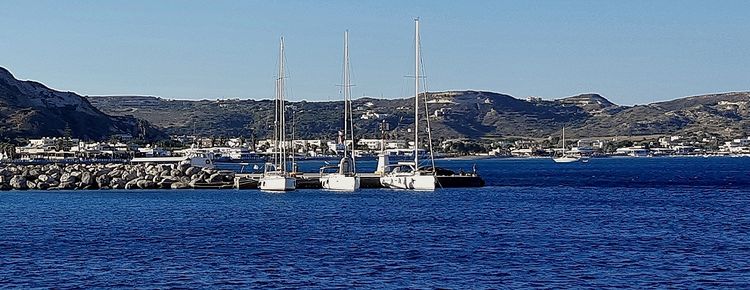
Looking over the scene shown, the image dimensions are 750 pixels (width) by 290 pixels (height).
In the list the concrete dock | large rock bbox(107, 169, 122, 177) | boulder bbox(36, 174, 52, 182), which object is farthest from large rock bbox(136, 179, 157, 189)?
boulder bbox(36, 174, 52, 182)

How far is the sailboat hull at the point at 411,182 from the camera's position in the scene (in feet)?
241

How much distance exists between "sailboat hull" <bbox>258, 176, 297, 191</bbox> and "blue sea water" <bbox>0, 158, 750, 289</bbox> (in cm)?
737

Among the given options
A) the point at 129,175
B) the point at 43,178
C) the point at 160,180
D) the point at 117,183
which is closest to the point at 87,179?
the point at 117,183

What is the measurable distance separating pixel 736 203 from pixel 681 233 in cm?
2043

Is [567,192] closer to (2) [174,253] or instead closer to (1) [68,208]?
(1) [68,208]

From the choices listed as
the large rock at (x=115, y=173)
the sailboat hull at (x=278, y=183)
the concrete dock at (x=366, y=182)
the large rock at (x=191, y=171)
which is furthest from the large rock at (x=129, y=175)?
the sailboat hull at (x=278, y=183)

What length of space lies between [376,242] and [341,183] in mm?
37072

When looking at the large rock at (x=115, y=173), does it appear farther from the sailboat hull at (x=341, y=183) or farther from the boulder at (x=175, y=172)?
the sailboat hull at (x=341, y=183)

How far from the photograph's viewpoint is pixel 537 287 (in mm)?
27984

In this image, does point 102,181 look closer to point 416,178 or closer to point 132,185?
point 132,185

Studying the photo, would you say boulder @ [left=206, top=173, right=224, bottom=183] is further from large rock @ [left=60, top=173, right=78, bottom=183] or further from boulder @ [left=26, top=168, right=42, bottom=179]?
boulder @ [left=26, top=168, right=42, bottom=179]

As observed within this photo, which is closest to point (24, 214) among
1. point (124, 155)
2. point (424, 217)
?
point (424, 217)

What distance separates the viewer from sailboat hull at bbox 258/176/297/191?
242 ft

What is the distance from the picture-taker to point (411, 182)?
244 feet
